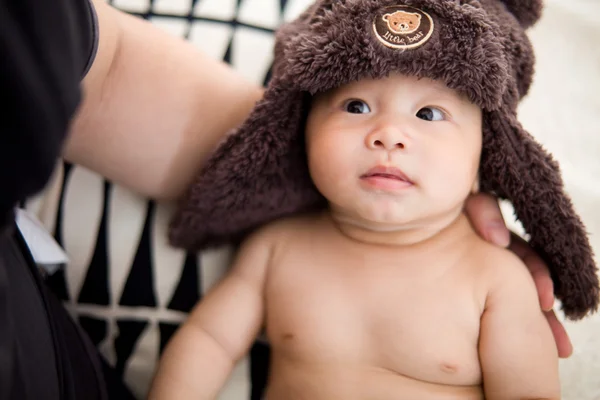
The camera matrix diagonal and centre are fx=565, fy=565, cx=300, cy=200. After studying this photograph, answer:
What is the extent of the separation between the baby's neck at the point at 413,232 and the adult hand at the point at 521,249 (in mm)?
20

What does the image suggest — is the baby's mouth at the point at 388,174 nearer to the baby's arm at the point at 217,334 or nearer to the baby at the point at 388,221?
the baby at the point at 388,221

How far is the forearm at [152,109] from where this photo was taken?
2.25 feet

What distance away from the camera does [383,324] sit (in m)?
0.69

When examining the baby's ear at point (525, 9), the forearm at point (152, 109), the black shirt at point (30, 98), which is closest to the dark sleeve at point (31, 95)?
the black shirt at point (30, 98)

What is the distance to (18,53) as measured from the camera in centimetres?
27

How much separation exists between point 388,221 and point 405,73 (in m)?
0.17

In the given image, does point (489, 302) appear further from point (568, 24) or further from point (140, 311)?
point (568, 24)

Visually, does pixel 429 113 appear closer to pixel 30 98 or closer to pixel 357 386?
A: pixel 357 386

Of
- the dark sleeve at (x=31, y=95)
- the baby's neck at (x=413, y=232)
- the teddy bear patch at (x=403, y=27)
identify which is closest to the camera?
the dark sleeve at (x=31, y=95)

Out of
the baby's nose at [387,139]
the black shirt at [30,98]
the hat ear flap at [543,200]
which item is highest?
the black shirt at [30,98]

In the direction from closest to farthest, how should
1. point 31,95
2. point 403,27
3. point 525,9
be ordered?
point 31,95, point 403,27, point 525,9

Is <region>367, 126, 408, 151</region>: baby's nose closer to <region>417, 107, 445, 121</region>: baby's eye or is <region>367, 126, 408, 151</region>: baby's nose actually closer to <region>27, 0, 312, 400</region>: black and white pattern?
<region>417, 107, 445, 121</region>: baby's eye

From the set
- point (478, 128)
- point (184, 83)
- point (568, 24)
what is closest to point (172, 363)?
point (184, 83)

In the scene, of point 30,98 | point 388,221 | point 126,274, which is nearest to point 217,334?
point 126,274
